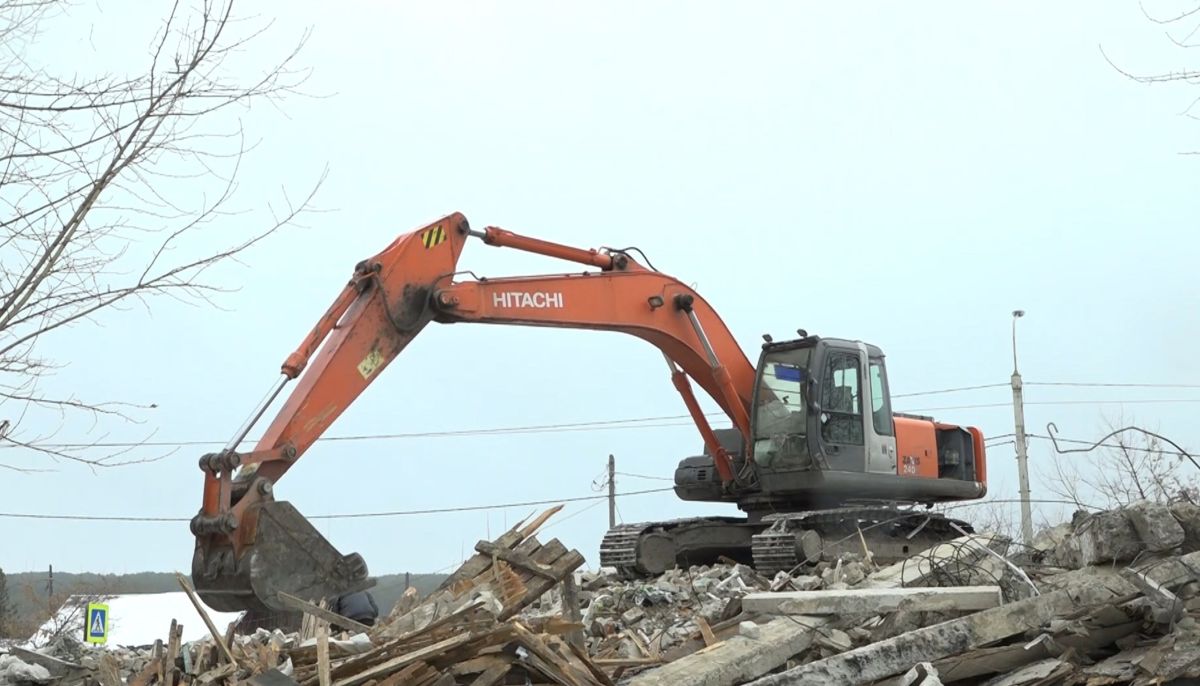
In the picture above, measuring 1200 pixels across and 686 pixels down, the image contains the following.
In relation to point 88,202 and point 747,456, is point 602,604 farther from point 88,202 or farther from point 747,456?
point 88,202

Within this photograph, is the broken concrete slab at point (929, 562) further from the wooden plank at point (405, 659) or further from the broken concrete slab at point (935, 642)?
the wooden plank at point (405, 659)

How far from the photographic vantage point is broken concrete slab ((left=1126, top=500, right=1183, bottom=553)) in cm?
810

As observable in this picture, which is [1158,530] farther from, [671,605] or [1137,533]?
[671,605]

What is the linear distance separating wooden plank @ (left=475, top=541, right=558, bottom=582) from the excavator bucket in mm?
1454

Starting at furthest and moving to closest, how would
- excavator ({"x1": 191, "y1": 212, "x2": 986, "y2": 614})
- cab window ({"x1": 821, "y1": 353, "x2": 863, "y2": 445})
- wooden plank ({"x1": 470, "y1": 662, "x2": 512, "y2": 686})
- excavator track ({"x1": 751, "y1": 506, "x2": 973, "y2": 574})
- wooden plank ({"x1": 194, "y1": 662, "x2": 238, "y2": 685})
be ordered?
1. cab window ({"x1": 821, "y1": 353, "x2": 863, "y2": 445})
2. excavator track ({"x1": 751, "y1": 506, "x2": 973, "y2": 574})
3. excavator ({"x1": 191, "y1": 212, "x2": 986, "y2": 614})
4. wooden plank ({"x1": 194, "y1": 662, "x2": 238, "y2": 685})
5. wooden plank ({"x1": 470, "y1": 662, "x2": 512, "y2": 686})

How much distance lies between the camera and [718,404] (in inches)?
574

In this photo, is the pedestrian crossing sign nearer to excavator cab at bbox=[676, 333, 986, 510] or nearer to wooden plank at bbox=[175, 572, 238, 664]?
excavator cab at bbox=[676, 333, 986, 510]

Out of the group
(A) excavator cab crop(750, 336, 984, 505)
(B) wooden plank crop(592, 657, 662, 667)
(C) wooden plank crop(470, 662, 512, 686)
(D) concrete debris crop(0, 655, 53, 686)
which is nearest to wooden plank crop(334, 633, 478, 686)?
(C) wooden plank crop(470, 662, 512, 686)

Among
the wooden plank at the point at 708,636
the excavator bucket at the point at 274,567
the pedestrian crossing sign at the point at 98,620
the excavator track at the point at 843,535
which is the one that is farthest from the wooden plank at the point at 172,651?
the pedestrian crossing sign at the point at 98,620

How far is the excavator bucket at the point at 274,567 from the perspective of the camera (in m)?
9.04

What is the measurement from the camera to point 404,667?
6.04m

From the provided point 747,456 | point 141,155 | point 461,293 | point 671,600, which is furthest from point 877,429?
point 141,155

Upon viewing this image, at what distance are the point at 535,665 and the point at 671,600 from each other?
532 cm

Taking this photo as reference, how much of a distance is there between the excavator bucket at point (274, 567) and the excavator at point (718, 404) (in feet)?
2.88
